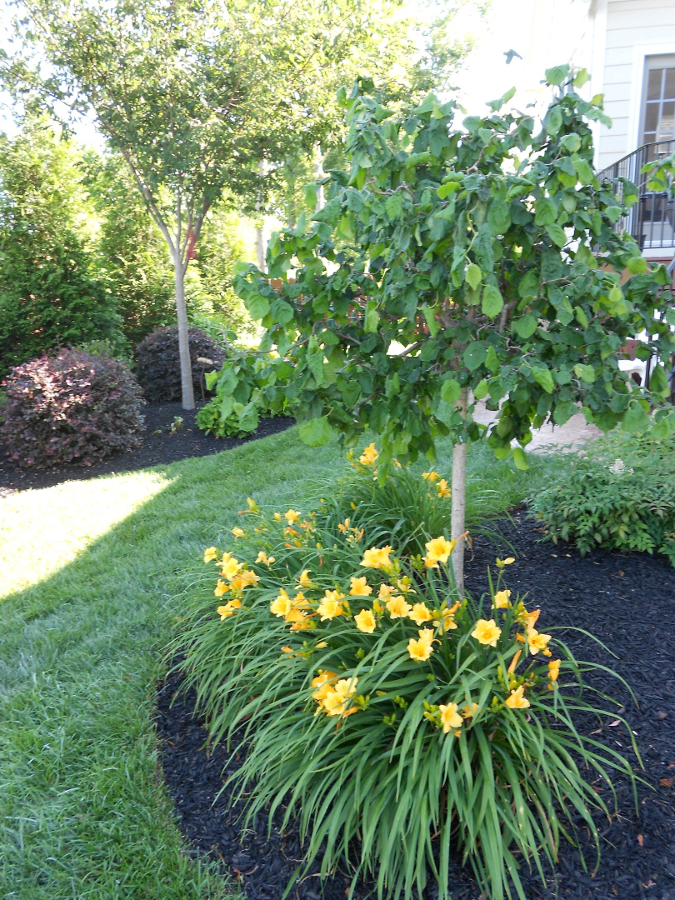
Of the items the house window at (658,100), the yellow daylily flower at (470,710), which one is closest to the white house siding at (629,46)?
the house window at (658,100)

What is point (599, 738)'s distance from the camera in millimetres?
2115

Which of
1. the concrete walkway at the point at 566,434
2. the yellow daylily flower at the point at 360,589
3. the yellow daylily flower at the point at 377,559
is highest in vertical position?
the yellow daylily flower at the point at 377,559

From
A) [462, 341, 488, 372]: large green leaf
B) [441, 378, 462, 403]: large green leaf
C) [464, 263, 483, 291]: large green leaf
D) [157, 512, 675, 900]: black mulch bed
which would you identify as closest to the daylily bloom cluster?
[157, 512, 675, 900]: black mulch bed

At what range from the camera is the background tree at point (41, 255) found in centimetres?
870

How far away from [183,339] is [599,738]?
6.89 meters

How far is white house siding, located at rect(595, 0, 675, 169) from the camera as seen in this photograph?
23.9 feet

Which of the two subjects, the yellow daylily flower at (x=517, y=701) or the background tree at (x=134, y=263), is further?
the background tree at (x=134, y=263)

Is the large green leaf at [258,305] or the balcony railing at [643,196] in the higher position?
the balcony railing at [643,196]

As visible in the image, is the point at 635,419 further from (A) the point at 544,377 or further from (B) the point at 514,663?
(B) the point at 514,663

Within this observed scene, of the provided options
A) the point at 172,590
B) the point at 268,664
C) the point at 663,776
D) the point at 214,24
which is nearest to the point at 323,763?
the point at 268,664

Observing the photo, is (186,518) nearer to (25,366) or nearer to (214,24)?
(25,366)

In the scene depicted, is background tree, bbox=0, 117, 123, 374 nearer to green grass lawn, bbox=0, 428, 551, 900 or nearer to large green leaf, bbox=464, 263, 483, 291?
green grass lawn, bbox=0, 428, 551, 900

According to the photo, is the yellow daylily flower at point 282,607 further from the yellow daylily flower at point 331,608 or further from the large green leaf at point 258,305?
the large green leaf at point 258,305

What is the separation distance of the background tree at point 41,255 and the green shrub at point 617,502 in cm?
723
